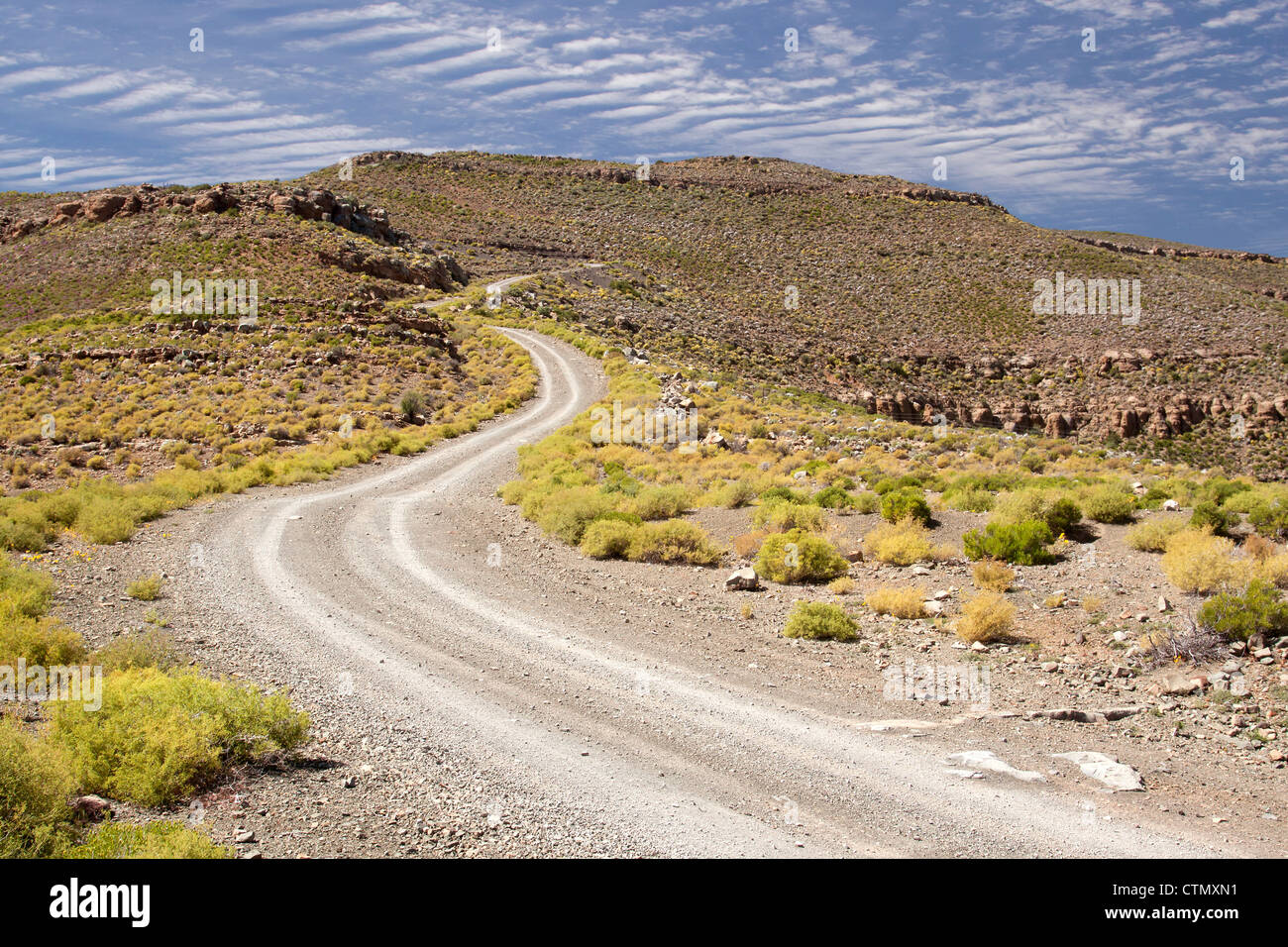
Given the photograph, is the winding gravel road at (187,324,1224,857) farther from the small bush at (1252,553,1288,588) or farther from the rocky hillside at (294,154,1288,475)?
the rocky hillside at (294,154,1288,475)

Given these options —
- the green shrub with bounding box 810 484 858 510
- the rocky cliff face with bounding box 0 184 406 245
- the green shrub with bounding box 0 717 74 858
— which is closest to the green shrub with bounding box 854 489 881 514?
the green shrub with bounding box 810 484 858 510

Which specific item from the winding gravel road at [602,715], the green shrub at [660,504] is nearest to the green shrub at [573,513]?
the green shrub at [660,504]

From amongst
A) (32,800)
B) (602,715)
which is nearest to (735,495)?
(602,715)

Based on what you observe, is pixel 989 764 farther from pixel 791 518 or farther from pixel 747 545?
pixel 791 518

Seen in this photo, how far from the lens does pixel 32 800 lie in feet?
16.6

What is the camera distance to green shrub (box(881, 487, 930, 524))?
1427cm

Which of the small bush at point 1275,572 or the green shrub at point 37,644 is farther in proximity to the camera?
the small bush at point 1275,572

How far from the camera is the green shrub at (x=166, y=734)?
5.73 m

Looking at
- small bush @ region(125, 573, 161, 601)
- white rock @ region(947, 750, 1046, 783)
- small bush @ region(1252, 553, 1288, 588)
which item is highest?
small bush @ region(1252, 553, 1288, 588)

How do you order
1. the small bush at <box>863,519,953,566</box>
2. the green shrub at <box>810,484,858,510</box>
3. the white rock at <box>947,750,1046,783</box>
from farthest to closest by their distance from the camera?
the green shrub at <box>810,484,858,510</box> → the small bush at <box>863,519,953,566</box> → the white rock at <box>947,750,1046,783</box>

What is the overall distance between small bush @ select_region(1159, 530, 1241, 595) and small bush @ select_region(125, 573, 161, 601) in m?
15.0

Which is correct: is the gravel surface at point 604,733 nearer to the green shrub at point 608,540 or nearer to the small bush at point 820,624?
the small bush at point 820,624

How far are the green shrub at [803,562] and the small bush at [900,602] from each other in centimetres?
→ 142

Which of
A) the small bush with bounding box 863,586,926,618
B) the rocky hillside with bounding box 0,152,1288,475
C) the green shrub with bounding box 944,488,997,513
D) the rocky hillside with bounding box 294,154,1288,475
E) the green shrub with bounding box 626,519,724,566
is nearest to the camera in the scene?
the small bush with bounding box 863,586,926,618
